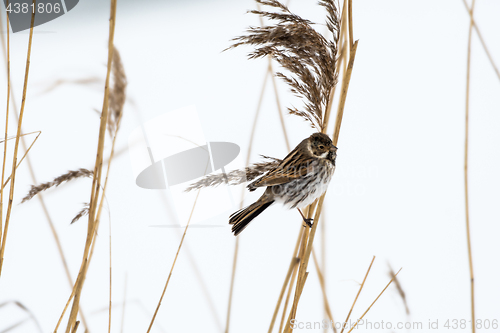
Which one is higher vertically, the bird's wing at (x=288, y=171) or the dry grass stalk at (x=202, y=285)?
the bird's wing at (x=288, y=171)

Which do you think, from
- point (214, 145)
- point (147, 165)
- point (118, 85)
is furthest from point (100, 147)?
point (214, 145)

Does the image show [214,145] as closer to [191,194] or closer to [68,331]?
[191,194]

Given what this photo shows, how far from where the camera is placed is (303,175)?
147 cm

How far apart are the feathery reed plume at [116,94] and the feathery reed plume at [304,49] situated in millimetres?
337

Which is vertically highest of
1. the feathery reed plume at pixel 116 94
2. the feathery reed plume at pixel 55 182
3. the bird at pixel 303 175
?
the feathery reed plume at pixel 116 94

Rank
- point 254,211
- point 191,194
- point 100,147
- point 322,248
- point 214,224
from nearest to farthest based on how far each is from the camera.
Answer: point 100,147 → point 254,211 → point 322,248 → point 191,194 → point 214,224

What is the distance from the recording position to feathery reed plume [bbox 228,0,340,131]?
1228 millimetres

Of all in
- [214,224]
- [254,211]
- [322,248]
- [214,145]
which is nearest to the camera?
[254,211]

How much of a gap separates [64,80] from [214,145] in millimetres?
1067

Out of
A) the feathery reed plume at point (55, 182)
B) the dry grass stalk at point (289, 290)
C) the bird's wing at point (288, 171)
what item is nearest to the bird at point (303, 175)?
the bird's wing at point (288, 171)

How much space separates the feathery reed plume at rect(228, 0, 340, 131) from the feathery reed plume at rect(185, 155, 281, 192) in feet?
0.74

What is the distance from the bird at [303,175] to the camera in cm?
142

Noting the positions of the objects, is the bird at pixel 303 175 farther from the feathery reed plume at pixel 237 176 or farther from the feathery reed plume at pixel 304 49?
the feathery reed plume at pixel 304 49

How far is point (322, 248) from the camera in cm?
169
